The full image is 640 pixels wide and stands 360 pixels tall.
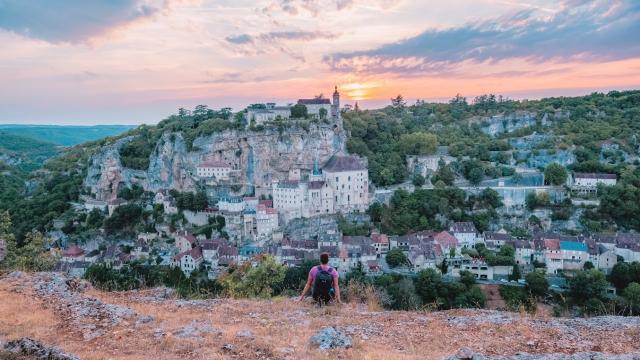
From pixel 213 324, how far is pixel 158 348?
45.7 inches

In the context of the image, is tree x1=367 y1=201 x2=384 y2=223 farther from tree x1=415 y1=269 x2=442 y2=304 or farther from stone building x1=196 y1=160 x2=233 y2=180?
stone building x1=196 y1=160 x2=233 y2=180

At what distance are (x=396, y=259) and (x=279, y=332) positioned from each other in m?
27.2

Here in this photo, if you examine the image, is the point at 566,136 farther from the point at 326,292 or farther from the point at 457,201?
the point at 326,292

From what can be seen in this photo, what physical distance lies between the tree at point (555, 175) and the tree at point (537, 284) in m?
16.6

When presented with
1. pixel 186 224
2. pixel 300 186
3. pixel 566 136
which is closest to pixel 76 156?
pixel 186 224

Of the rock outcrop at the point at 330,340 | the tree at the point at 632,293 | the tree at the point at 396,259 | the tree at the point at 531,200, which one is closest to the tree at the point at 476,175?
the tree at the point at 531,200

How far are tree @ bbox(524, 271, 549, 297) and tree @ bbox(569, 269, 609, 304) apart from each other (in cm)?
164

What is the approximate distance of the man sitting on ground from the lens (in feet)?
24.9

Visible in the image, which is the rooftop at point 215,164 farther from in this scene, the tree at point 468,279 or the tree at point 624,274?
the tree at point 624,274

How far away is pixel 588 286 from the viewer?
27.8 m

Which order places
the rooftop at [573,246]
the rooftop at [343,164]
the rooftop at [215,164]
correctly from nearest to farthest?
the rooftop at [573,246] → the rooftop at [343,164] → the rooftop at [215,164]

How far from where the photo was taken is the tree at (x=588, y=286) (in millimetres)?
27797

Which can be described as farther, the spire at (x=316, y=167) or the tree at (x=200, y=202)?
the spire at (x=316, y=167)

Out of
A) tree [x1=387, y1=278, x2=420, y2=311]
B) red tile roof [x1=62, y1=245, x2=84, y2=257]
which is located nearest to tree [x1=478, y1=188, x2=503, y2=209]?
tree [x1=387, y1=278, x2=420, y2=311]
